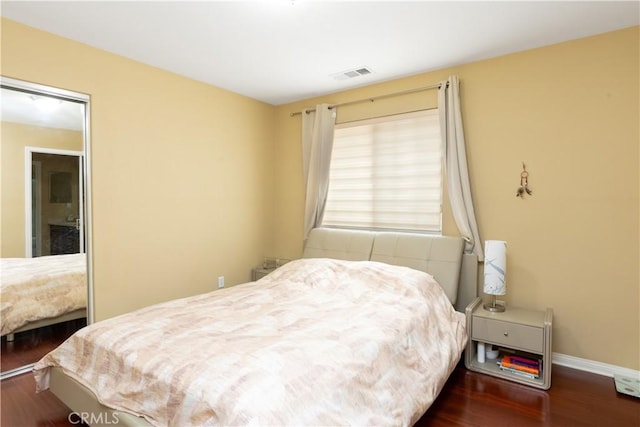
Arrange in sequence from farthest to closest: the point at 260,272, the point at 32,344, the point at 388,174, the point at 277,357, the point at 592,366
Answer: the point at 260,272 → the point at 388,174 → the point at 32,344 → the point at 592,366 → the point at 277,357

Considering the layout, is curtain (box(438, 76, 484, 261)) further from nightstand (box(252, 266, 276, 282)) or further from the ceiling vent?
nightstand (box(252, 266, 276, 282))

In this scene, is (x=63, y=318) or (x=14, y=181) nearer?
(x=14, y=181)

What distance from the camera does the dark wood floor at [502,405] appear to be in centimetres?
208

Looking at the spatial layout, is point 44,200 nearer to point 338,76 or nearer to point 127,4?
point 127,4

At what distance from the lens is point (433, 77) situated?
330cm

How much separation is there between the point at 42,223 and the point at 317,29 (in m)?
2.58

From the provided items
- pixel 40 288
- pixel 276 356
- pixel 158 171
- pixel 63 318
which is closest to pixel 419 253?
pixel 276 356

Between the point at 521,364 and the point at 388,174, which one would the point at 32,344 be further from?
the point at 521,364

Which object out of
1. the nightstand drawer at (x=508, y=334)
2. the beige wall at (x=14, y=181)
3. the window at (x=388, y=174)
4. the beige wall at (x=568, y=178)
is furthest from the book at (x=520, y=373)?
the beige wall at (x=14, y=181)

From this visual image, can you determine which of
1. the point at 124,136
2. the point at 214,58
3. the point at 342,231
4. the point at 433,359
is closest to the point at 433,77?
the point at 342,231

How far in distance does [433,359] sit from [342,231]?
69.5 inches

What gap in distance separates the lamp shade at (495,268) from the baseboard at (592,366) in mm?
724

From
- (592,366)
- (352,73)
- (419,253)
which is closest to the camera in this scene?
(592,366)

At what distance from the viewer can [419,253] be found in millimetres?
3170
